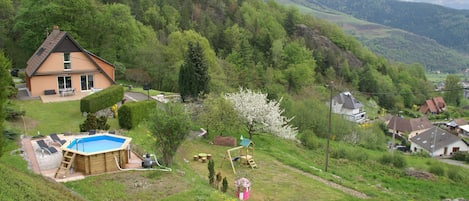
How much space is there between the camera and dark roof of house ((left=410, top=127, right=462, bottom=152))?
58.7 meters

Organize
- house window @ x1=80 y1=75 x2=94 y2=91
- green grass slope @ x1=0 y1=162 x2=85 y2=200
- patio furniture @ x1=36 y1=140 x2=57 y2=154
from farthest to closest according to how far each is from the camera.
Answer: house window @ x1=80 y1=75 x2=94 y2=91 < patio furniture @ x1=36 y1=140 x2=57 y2=154 < green grass slope @ x1=0 y1=162 x2=85 y2=200

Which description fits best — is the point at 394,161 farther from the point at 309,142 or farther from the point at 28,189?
the point at 28,189

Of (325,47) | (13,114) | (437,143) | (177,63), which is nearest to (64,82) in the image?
A: (13,114)

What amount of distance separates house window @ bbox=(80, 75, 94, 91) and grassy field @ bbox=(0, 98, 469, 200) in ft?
12.3

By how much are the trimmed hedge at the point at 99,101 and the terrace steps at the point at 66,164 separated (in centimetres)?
882

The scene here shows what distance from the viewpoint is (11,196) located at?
9.02 m

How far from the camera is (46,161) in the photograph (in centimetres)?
1536

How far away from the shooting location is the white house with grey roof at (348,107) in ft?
246

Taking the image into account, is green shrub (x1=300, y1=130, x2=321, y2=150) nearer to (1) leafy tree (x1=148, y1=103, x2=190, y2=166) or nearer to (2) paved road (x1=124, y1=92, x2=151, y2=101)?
(2) paved road (x1=124, y1=92, x2=151, y2=101)

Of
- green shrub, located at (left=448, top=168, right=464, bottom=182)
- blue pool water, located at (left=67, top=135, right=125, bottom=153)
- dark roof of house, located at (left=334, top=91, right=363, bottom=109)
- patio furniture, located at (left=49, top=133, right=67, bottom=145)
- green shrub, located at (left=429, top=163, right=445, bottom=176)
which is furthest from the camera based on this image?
dark roof of house, located at (left=334, top=91, right=363, bottom=109)

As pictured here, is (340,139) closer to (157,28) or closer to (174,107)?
(174,107)

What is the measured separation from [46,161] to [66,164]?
153 centimetres

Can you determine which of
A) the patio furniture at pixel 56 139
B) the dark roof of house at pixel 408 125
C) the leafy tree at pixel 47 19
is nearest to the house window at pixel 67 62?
the leafy tree at pixel 47 19

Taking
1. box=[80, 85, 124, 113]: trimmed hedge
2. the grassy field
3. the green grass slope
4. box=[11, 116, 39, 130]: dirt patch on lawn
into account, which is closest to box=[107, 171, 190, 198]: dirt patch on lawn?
the grassy field
